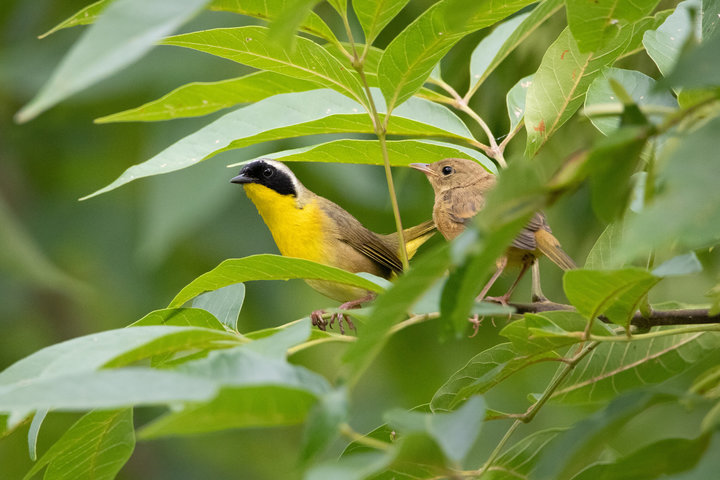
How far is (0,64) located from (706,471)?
5490mm

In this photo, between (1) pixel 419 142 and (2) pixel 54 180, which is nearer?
(1) pixel 419 142

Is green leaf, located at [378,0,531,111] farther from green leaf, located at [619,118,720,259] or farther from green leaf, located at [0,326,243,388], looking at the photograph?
green leaf, located at [619,118,720,259]

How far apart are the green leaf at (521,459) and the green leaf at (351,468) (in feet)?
2.87

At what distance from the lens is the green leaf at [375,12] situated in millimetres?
1926

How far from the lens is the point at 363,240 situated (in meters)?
5.19

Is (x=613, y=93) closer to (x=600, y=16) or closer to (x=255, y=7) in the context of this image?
(x=600, y=16)

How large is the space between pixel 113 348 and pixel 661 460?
0.95 metres

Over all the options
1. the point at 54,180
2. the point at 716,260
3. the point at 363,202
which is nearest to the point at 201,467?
the point at 54,180

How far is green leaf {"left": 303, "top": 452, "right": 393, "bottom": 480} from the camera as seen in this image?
1.11 metres

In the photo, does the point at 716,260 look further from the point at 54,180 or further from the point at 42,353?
the point at 54,180

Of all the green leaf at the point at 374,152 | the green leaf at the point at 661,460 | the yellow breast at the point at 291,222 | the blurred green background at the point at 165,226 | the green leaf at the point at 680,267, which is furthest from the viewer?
the yellow breast at the point at 291,222

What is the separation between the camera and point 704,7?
7.23 ft

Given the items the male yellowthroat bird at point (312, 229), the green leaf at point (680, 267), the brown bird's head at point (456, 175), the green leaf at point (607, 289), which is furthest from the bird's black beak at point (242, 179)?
the green leaf at point (680, 267)

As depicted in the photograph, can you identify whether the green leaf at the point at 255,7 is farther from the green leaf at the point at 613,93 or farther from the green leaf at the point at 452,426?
the green leaf at the point at 452,426
